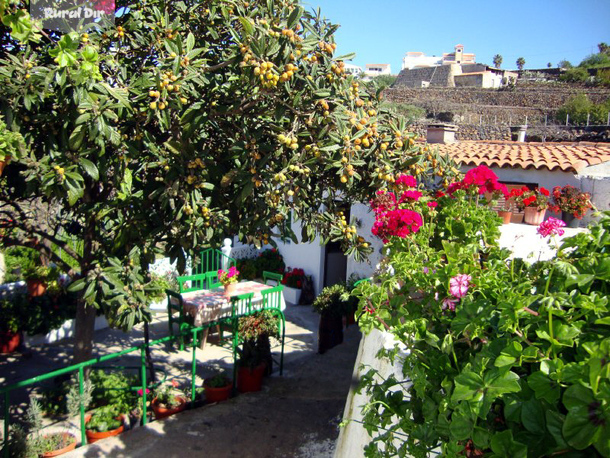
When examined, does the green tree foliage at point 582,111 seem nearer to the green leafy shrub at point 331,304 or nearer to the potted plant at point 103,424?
the green leafy shrub at point 331,304

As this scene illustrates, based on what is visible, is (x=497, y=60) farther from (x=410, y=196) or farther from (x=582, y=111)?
(x=410, y=196)

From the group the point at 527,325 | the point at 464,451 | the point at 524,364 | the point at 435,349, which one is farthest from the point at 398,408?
the point at 527,325

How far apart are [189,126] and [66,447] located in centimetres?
339

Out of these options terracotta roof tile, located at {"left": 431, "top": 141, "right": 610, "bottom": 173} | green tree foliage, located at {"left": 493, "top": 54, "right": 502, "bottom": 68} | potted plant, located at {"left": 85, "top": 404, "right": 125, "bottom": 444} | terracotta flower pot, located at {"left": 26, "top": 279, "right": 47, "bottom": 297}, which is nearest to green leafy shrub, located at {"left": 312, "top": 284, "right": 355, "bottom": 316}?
terracotta roof tile, located at {"left": 431, "top": 141, "right": 610, "bottom": 173}

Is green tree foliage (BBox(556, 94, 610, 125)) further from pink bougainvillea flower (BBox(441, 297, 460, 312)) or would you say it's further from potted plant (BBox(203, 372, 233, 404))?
pink bougainvillea flower (BBox(441, 297, 460, 312))

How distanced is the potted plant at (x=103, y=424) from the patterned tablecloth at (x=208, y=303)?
2623 mm

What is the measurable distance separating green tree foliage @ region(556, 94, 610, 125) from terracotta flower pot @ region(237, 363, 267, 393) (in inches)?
1133

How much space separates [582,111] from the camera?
2959 centimetres

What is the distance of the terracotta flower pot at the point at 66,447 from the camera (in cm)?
446

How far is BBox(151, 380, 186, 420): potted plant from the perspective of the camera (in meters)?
5.64

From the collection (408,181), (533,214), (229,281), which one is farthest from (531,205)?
(229,281)

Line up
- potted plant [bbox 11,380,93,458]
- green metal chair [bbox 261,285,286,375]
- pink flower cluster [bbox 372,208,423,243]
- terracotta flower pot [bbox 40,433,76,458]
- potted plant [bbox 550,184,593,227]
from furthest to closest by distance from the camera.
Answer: green metal chair [bbox 261,285,286,375]
potted plant [bbox 550,184,593,227]
terracotta flower pot [bbox 40,433,76,458]
potted plant [bbox 11,380,93,458]
pink flower cluster [bbox 372,208,423,243]

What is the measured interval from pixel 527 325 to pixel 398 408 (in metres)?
0.64

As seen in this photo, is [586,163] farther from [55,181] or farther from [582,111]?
[582,111]
